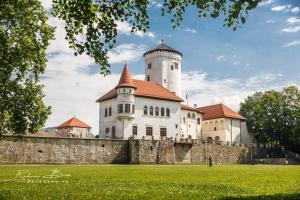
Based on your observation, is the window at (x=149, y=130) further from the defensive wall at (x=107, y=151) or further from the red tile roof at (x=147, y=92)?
the defensive wall at (x=107, y=151)

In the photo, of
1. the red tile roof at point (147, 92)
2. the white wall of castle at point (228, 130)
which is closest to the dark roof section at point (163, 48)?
the red tile roof at point (147, 92)

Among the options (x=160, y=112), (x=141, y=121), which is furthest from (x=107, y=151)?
(x=160, y=112)

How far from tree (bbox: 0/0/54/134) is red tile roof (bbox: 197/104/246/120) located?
180 ft

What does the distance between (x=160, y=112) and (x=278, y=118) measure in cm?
2584

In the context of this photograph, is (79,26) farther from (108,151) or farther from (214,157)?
(214,157)

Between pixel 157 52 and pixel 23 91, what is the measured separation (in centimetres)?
5213

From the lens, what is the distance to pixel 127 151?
59062 mm

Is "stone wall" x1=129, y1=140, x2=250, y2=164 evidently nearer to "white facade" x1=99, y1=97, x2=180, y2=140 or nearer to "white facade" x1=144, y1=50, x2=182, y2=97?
"white facade" x1=99, y1=97, x2=180, y2=140

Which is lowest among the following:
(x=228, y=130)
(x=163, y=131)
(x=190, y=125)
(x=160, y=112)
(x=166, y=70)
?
(x=163, y=131)

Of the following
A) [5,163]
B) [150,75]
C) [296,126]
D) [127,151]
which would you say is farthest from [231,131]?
[5,163]

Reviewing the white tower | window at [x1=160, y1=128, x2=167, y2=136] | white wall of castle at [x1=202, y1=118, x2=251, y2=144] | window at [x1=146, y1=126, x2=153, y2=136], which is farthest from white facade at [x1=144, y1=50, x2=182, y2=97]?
window at [x1=146, y1=126, x2=153, y2=136]

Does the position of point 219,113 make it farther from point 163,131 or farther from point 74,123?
point 74,123

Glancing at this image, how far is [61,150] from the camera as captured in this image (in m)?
52.7

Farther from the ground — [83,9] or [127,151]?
[83,9]
